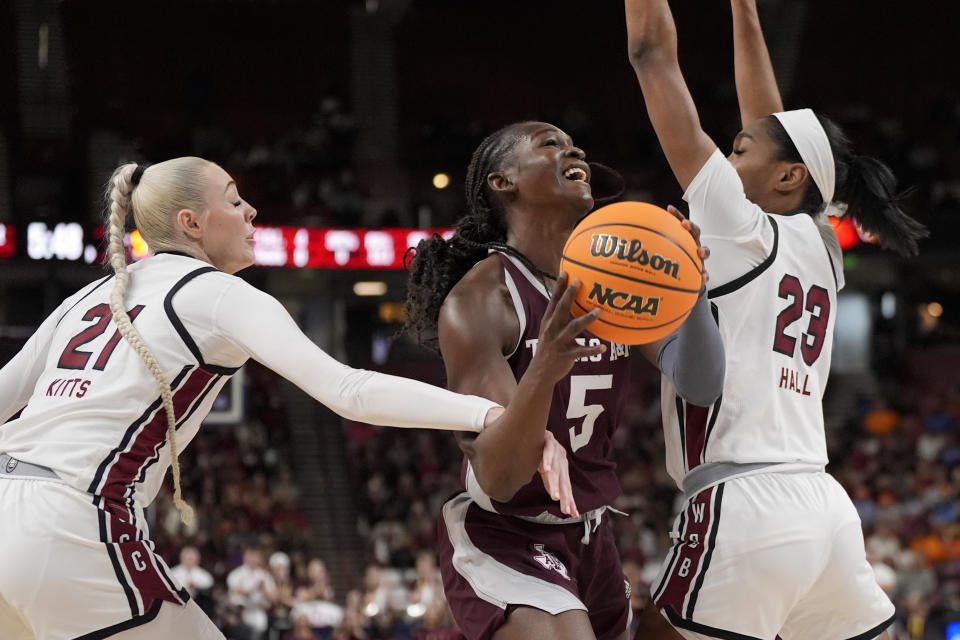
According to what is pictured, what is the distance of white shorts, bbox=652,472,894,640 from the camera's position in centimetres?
317

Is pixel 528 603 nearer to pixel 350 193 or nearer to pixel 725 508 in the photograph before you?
pixel 725 508

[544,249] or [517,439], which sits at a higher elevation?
[544,249]

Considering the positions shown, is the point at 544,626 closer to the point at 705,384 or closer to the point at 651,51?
the point at 705,384

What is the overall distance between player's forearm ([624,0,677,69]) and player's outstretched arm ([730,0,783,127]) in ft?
2.62

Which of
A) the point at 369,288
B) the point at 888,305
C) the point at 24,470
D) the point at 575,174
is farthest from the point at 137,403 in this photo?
the point at 888,305

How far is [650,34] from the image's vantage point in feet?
10.7

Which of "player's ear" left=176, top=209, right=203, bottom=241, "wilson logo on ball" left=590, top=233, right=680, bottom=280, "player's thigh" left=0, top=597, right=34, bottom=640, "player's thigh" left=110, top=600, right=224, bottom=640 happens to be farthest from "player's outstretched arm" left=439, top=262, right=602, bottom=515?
"player's thigh" left=0, top=597, right=34, bottom=640

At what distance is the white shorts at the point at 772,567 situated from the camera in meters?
3.17

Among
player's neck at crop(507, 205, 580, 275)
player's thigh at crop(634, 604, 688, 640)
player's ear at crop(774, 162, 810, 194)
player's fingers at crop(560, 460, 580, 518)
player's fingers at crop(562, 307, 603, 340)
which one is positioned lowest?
player's thigh at crop(634, 604, 688, 640)

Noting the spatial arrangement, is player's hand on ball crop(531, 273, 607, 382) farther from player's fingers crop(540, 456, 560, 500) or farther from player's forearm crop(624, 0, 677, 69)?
player's forearm crop(624, 0, 677, 69)

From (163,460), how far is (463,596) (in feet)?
3.04

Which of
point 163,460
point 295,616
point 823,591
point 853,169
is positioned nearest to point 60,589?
point 163,460

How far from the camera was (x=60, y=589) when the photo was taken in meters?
2.84

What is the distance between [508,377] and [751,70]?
165 cm
